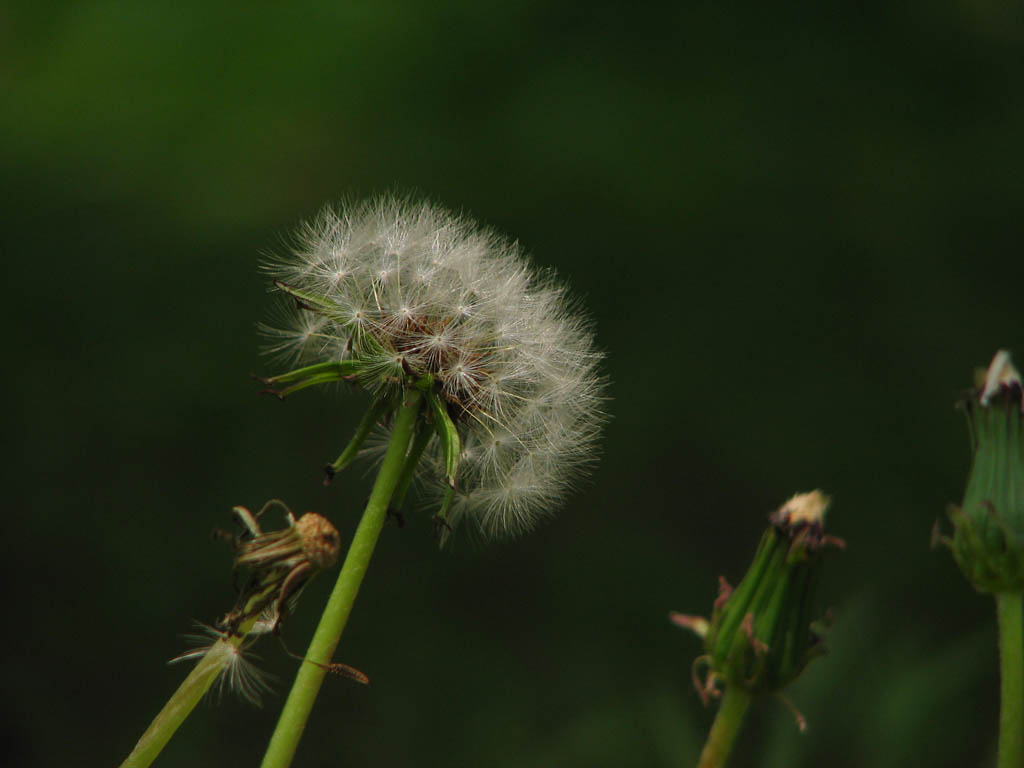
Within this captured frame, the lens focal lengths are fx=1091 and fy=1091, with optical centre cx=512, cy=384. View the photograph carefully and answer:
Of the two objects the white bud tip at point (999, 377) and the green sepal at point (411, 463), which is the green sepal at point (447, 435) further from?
the white bud tip at point (999, 377)

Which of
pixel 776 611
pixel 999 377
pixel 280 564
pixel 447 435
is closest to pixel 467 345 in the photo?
pixel 447 435

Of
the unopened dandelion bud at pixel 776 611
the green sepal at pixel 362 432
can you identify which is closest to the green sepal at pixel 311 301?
the green sepal at pixel 362 432

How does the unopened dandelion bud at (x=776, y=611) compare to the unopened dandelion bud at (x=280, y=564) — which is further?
the unopened dandelion bud at (x=776, y=611)

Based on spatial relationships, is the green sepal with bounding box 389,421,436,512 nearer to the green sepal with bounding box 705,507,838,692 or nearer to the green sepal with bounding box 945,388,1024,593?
the green sepal with bounding box 705,507,838,692

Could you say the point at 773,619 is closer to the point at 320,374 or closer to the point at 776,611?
the point at 776,611

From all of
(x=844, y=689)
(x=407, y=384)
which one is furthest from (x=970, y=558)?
(x=844, y=689)

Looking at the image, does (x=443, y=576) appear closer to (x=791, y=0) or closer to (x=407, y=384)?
(x=791, y=0)

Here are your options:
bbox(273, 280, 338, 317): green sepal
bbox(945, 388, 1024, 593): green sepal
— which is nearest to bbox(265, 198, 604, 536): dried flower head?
bbox(273, 280, 338, 317): green sepal
